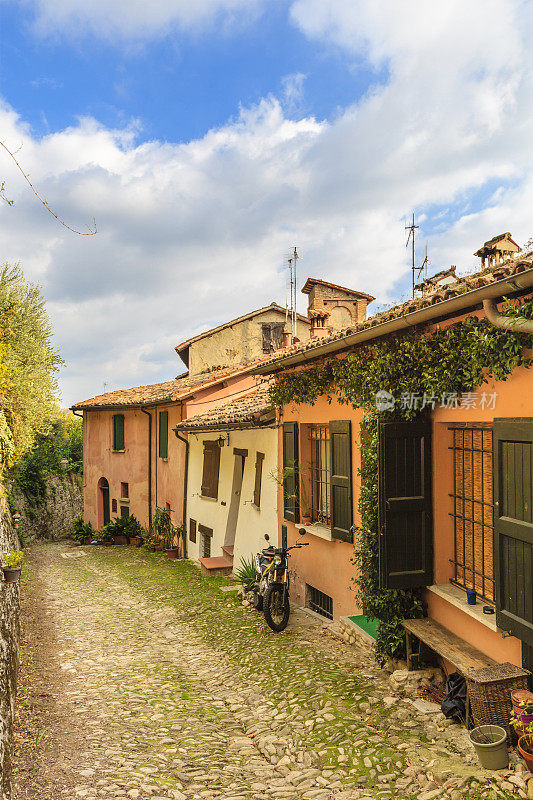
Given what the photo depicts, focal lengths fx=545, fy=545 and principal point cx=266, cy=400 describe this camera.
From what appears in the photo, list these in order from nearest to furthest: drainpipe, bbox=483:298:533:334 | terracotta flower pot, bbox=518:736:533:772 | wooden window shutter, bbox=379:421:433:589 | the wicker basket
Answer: terracotta flower pot, bbox=518:736:533:772 → drainpipe, bbox=483:298:533:334 → the wicker basket → wooden window shutter, bbox=379:421:433:589

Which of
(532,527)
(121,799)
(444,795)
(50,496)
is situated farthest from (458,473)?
(50,496)

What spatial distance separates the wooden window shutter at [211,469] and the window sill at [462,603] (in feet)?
28.8

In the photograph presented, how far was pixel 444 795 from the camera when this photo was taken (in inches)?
148

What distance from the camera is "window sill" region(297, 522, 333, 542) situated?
7.91 metres

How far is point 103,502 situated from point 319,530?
18001mm

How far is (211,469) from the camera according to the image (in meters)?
14.4

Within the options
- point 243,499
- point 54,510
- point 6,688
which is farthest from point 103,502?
point 6,688

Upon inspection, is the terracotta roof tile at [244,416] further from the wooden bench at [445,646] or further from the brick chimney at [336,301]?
the brick chimney at [336,301]

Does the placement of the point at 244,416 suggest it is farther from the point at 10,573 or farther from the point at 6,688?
the point at 6,688

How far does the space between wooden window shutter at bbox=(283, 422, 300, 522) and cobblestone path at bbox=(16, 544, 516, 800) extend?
5.86 feet

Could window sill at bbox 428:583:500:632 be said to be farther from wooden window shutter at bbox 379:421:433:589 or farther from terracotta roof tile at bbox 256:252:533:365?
terracotta roof tile at bbox 256:252:533:365

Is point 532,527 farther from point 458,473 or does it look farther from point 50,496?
point 50,496

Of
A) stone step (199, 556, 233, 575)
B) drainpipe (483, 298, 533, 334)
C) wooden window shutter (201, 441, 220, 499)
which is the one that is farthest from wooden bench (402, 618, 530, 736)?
wooden window shutter (201, 441, 220, 499)

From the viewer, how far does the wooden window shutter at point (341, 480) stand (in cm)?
723
